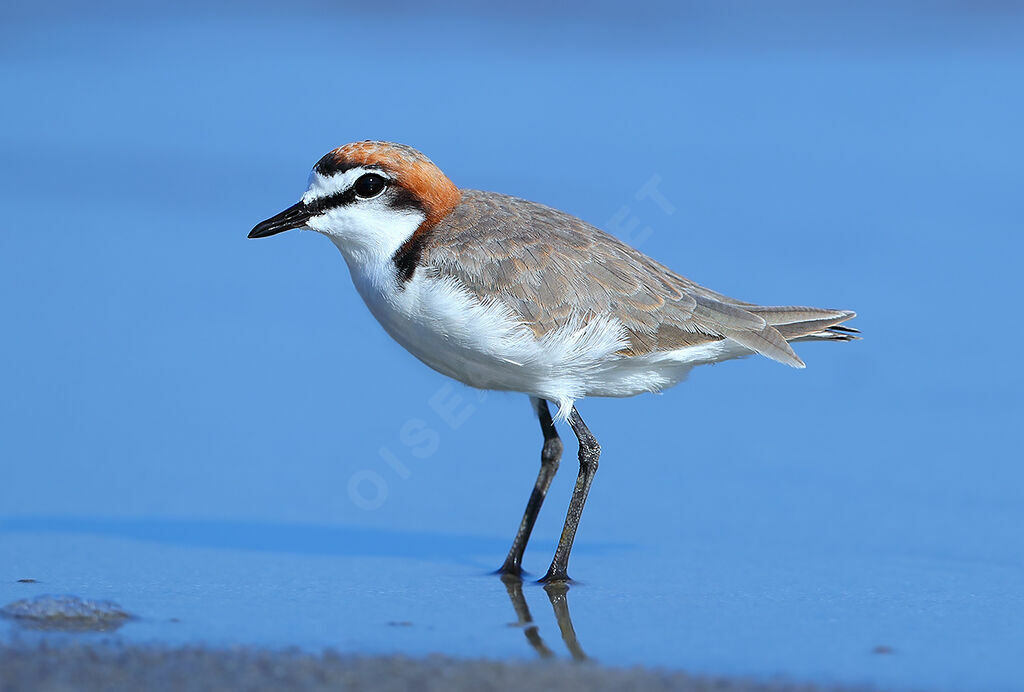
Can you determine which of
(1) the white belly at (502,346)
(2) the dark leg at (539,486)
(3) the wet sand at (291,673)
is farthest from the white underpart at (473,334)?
(3) the wet sand at (291,673)

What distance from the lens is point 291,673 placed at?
13.8 ft

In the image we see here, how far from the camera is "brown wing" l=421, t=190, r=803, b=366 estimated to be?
6496 mm

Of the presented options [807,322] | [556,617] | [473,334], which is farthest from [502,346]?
[807,322]

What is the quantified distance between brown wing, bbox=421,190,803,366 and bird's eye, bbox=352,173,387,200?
0.38 metres

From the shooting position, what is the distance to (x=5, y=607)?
5191 millimetres

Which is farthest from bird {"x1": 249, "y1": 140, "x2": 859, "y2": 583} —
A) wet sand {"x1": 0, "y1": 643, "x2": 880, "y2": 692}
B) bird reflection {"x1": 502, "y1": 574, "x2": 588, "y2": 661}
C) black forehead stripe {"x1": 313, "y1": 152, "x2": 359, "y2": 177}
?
wet sand {"x1": 0, "y1": 643, "x2": 880, "y2": 692}

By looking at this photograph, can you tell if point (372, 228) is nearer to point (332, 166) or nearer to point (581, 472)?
point (332, 166)

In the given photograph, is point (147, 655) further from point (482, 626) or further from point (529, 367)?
point (529, 367)

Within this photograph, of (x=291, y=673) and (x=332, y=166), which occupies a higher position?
(x=332, y=166)

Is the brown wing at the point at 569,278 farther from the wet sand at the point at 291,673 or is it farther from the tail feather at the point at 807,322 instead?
the wet sand at the point at 291,673

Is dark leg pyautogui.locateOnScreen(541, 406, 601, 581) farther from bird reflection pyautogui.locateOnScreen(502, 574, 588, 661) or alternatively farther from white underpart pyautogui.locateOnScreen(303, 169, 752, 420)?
bird reflection pyautogui.locateOnScreen(502, 574, 588, 661)

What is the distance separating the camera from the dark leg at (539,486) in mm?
6672

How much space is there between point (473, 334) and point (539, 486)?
1.17 metres

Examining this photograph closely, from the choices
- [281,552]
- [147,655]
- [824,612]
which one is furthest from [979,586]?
[147,655]
